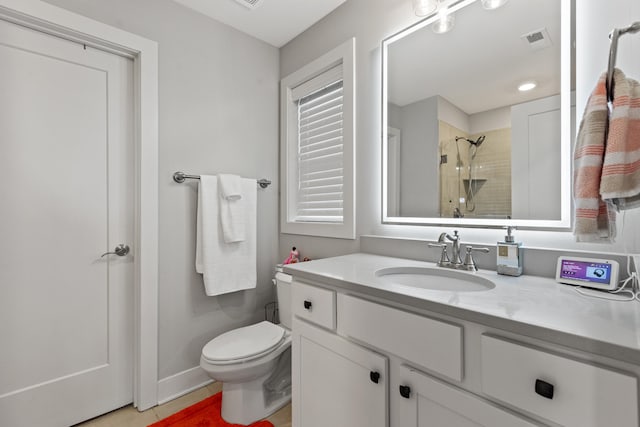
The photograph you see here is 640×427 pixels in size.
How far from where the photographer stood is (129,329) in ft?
5.54

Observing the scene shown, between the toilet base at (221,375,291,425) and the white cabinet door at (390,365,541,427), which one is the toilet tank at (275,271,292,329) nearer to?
the toilet base at (221,375,291,425)

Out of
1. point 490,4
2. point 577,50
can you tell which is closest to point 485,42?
point 490,4

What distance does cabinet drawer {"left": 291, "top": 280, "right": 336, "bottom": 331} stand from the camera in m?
1.08

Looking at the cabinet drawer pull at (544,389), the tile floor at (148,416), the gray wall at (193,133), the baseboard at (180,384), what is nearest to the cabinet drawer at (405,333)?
the cabinet drawer pull at (544,389)

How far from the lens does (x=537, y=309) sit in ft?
2.32

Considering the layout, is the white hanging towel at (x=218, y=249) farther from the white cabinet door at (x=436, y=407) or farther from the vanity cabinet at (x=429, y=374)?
the white cabinet door at (x=436, y=407)

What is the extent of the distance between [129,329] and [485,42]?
92.1 inches

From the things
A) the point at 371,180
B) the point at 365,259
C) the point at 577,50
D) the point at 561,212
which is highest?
the point at 577,50

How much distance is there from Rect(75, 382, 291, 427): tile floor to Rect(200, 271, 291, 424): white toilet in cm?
7

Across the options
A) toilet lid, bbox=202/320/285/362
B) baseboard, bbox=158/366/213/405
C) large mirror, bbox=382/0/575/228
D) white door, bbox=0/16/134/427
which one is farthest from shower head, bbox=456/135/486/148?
baseboard, bbox=158/366/213/405

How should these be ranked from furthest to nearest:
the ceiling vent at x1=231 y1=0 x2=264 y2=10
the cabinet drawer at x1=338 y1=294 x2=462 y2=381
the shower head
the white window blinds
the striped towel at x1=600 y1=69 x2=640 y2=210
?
the white window blinds, the ceiling vent at x1=231 y1=0 x2=264 y2=10, the shower head, the cabinet drawer at x1=338 y1=294 x2=462 y2=381, the striped towel at x1=600 y1=69 x2=640 y2=210

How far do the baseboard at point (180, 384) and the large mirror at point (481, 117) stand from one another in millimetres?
1573

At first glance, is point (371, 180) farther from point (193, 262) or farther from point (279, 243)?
point (193, 262)

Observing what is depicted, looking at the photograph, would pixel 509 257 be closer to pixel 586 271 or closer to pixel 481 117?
pixel 586 271
